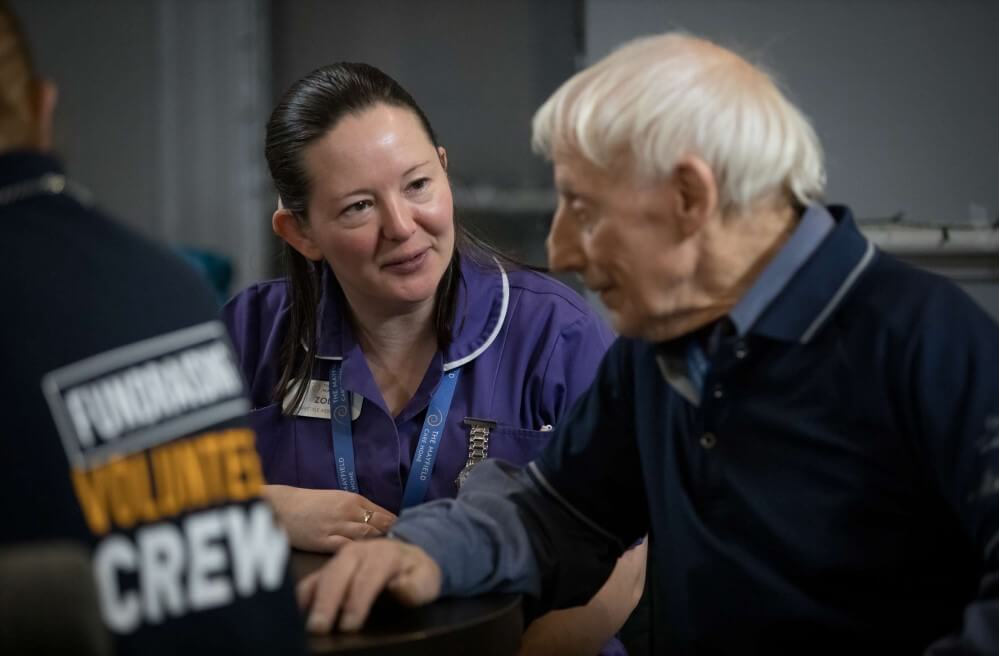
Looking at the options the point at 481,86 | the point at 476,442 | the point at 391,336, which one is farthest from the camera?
the point at 481,86

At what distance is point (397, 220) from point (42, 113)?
936 millimetres

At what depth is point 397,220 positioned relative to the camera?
6.49 feet

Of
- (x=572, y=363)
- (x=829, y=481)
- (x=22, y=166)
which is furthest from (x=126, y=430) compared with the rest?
(x=572, y=363)

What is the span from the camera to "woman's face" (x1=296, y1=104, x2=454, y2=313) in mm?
1999

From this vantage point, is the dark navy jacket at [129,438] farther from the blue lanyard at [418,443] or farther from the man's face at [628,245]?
the blue lanyard at [418,443]

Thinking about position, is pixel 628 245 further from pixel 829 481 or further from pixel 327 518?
pixel 327 518

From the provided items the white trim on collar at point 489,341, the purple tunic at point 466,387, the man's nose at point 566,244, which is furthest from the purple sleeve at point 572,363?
the man's nose at point 566,244

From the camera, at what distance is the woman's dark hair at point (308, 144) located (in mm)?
2037

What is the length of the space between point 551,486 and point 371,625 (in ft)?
1.19

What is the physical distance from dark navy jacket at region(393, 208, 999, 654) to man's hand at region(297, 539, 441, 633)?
0.04 meters

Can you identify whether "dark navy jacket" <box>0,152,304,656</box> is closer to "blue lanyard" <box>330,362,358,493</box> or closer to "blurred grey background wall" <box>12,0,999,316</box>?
"blue lanyard" <box>330,362,358,493</box>

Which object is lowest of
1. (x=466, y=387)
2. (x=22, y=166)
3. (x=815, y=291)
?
(x=466, y=387)

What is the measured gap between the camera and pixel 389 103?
206 centimetres

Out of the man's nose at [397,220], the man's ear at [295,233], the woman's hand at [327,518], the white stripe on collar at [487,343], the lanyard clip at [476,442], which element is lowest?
the woman's hand at [327,518]
